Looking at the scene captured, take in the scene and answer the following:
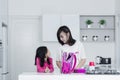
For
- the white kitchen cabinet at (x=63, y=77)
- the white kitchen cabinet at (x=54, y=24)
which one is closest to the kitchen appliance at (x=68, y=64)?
the white kitchen cabinet at (x=63, y=77)

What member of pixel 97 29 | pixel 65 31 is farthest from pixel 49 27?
pixel 65 31

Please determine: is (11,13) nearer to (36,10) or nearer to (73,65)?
(36,10)

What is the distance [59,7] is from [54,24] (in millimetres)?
470

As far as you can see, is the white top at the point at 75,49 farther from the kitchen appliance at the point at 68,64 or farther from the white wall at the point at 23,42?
the white wall at the point at 23,42

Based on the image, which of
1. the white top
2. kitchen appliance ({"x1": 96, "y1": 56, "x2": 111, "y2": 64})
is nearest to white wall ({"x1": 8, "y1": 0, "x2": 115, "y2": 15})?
kitchen appliance ({"x1": 96, "y1": 56, "x2": 111, "y2": 64})

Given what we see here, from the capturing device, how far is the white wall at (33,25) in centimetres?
573

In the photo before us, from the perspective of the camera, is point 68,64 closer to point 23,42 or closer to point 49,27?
point 49,27

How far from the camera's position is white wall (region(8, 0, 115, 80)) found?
5.73 meters

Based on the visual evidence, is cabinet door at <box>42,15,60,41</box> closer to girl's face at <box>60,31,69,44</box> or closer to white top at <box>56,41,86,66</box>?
white top at <box>56,41,86,66</box>

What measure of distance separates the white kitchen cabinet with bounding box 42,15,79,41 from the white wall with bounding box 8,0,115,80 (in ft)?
0.88

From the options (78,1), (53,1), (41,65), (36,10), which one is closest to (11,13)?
(36,10)

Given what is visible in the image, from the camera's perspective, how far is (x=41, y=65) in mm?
3236

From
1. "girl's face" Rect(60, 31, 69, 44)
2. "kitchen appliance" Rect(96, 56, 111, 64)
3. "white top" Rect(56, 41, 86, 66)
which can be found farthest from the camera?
"kitchen appliance" Rect(96, 56, 111, 64)

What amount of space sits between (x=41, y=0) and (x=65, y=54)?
325 cm
